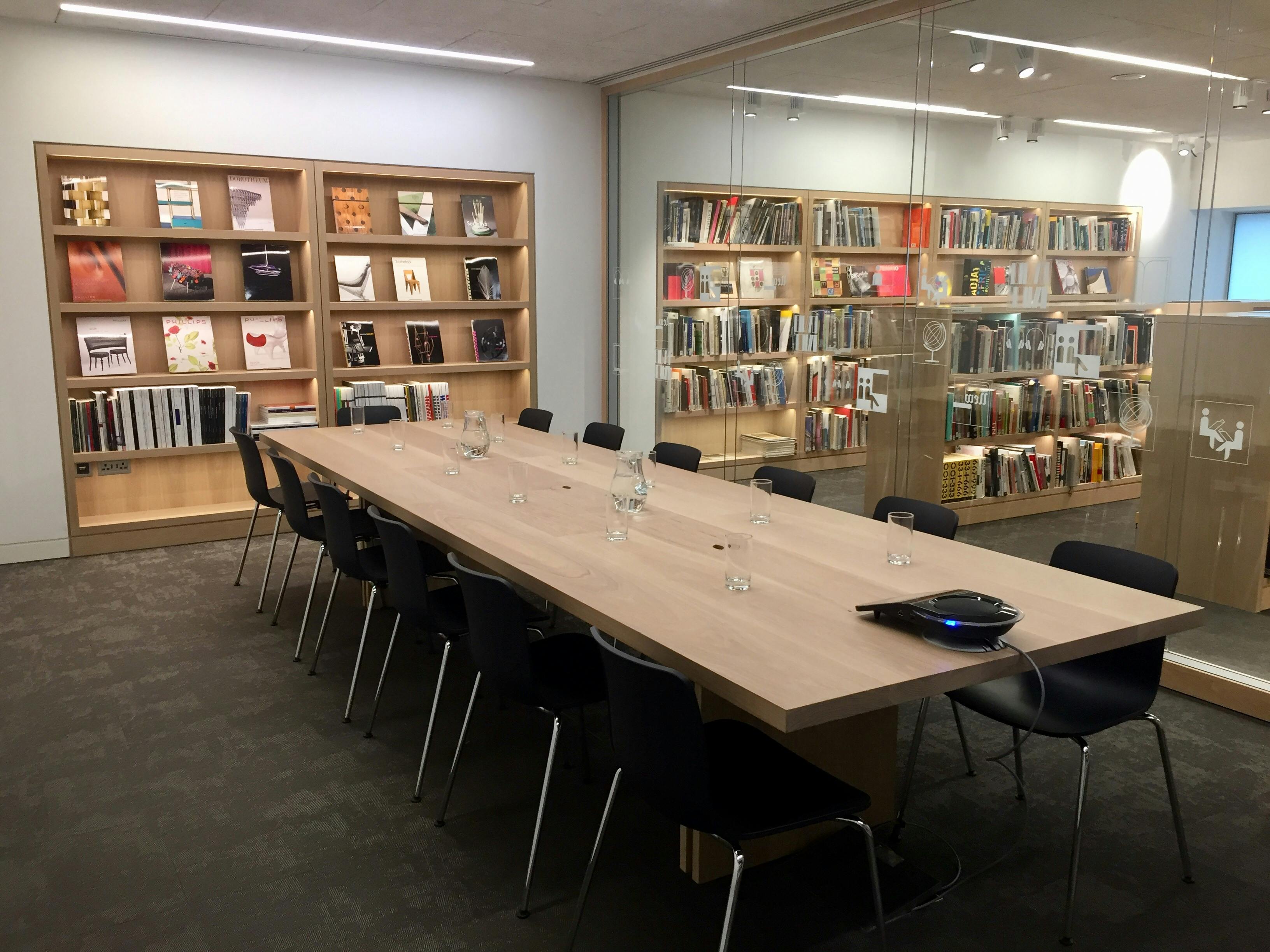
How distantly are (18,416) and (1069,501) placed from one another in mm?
5819

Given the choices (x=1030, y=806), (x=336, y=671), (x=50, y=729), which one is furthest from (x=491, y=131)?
(x=1030, y=806)

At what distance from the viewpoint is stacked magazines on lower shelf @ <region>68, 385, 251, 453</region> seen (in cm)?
625

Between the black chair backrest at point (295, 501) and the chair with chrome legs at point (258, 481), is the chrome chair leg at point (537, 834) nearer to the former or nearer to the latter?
the black chair backrest at point (295, 501)

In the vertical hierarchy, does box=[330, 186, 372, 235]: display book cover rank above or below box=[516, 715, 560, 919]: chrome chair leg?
above

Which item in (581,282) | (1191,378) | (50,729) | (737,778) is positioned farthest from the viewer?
(581,282)

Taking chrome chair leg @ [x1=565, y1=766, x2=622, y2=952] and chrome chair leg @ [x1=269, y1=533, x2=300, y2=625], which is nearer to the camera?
chrome chair leg @ [x1=565, y1=766, x2=622, y2=952]

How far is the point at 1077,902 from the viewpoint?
274 cm

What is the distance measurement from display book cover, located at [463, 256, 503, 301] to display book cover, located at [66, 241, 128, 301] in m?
2.30

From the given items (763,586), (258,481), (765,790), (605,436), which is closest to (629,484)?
(763,586)

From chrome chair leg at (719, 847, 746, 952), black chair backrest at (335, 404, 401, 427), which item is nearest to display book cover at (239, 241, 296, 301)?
black chair backrest at (335, 404, 401, 427)

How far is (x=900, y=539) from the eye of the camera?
298cm

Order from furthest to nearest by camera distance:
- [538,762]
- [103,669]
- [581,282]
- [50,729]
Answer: [581,282], [103,669], [50,729], [538,762]

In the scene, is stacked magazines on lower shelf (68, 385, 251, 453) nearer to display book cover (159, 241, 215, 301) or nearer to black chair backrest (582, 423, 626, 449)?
display book cover (159, 241, 215, 301)

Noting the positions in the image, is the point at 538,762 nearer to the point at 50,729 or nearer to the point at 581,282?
the point at 50,729
